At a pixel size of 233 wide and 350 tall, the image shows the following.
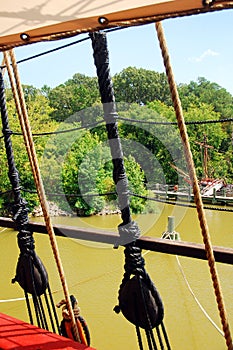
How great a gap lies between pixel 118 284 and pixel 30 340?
372 cm

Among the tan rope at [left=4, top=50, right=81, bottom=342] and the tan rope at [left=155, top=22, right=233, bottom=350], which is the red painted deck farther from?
the tan rope at [left=155, top=22, right=233, bottom=350]

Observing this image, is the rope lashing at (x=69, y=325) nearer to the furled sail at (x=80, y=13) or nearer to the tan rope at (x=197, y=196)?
the tan rope at (x=197, y=196)

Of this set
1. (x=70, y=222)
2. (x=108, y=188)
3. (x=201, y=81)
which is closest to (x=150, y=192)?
(x=108, y=188)

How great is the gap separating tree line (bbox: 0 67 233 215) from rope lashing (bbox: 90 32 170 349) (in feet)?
16.1

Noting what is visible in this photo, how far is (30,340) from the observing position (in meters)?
0.61

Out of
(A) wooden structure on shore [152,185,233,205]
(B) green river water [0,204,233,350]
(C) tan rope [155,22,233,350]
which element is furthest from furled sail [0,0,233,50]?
(A) wooden structure on shore [152,185,233,205]

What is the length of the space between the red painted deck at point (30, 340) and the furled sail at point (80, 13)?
47 centimetres

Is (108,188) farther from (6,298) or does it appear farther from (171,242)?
(171,242)

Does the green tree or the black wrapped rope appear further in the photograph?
the green tree

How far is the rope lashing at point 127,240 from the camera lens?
0.62 metres

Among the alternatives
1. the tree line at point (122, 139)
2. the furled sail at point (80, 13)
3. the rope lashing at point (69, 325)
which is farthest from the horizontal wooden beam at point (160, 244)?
the tree line at point (122, 139)

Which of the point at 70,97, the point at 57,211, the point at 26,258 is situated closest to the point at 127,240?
the point at 26,258

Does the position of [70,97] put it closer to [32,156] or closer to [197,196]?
[32,156]

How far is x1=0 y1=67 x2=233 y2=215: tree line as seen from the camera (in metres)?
6.98
